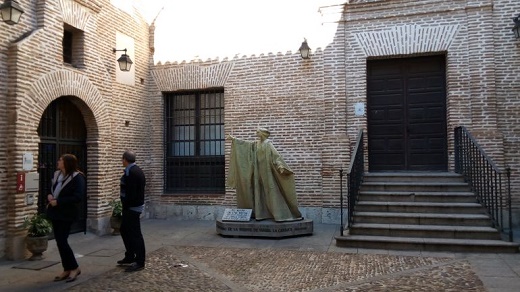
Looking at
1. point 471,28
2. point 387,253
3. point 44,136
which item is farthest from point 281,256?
point 471,28

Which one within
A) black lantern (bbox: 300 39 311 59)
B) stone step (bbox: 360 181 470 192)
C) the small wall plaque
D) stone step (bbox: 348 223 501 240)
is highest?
black lantern (bbox: 300 39 311 59)

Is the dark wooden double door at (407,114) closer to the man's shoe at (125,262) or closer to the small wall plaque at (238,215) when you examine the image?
the small wall plaque at (238,215)

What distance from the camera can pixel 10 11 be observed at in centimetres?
591

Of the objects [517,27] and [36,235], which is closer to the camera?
[36,235]

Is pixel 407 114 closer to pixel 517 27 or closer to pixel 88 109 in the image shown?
pixel 517 27

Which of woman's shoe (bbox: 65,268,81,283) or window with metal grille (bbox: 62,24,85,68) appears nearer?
woman's shoe (bbox: 65,268,81,283)

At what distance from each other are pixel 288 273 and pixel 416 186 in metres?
3.64

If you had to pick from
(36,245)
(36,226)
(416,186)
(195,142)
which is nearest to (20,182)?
(36,226)

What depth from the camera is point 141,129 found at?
9.98m

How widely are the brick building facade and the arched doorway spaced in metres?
0.06

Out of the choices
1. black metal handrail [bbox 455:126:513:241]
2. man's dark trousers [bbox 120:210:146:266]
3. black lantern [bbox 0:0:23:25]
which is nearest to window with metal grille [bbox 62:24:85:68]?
black lantern [bbox 0:0:23:25]

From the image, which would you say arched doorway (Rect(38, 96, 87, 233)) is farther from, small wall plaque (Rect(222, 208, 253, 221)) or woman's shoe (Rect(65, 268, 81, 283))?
small wall plaque (Rect(222, 208, 253, 221))

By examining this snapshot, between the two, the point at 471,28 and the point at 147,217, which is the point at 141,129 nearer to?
the point at 147,217

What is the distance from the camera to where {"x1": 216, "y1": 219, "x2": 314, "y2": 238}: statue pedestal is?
24.1 ft
